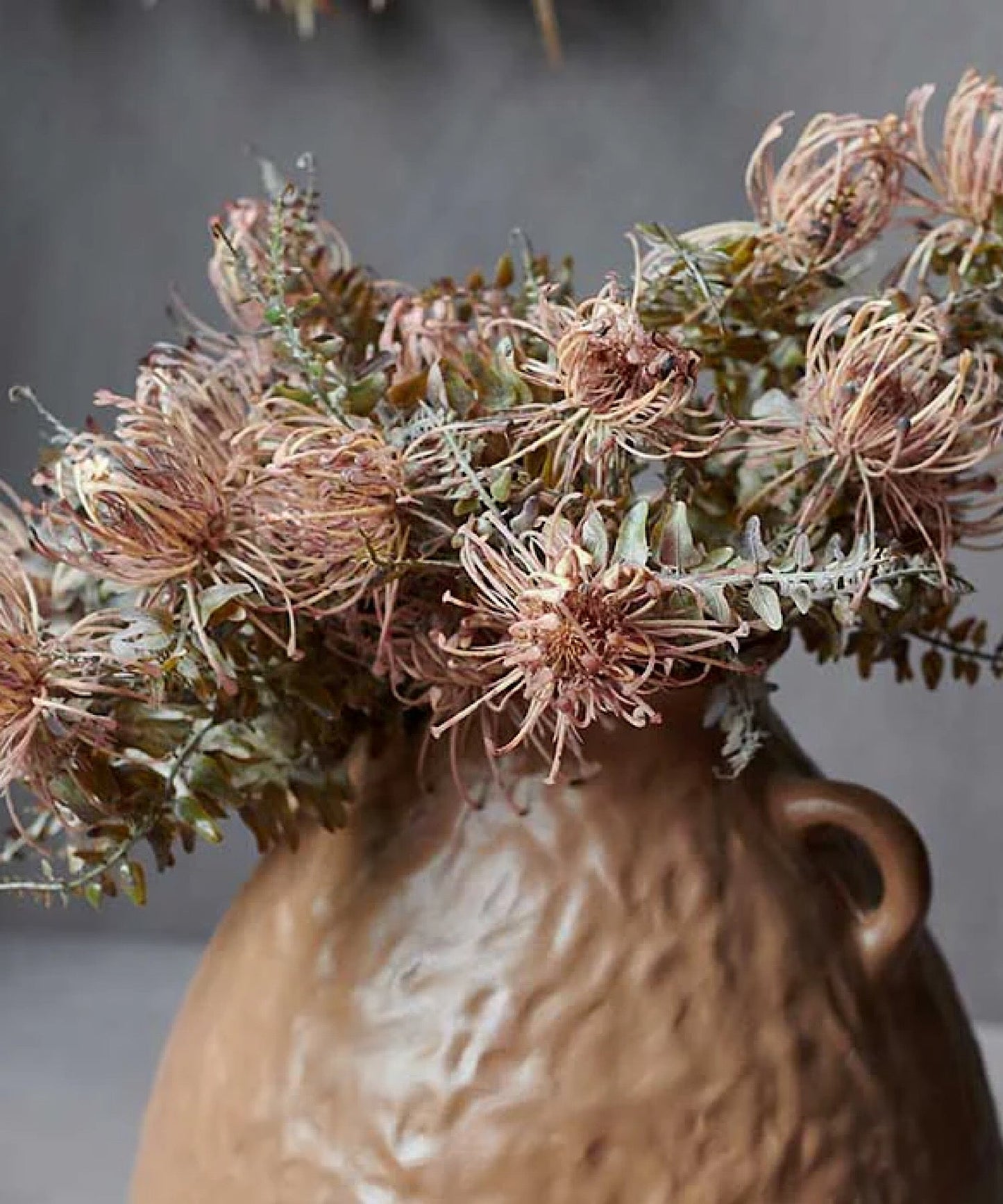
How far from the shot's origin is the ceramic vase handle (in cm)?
46

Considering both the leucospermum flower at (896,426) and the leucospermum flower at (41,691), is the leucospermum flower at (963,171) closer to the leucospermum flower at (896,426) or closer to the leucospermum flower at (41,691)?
the leucospermum flower at (896,426)

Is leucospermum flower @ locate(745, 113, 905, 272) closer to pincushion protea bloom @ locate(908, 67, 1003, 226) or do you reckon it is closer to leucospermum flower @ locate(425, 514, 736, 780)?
pincushion protea bloom @ locate(908, 67, 1003, 226)

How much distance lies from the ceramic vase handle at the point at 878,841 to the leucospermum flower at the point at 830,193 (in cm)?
14

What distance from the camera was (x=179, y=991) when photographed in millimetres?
1084

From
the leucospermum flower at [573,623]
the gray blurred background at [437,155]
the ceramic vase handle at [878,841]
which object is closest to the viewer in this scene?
the leucospermum flower at [573,623]

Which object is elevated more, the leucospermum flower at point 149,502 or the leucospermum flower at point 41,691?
the leucospermum flower at point 149,502

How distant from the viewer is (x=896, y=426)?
0.41 m

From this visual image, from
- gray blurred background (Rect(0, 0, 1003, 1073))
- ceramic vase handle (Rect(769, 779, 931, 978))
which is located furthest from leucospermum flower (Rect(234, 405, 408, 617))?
gray blurred background (Rect(0, 0, 1003, 1073))

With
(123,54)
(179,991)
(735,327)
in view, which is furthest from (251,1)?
(735,327)

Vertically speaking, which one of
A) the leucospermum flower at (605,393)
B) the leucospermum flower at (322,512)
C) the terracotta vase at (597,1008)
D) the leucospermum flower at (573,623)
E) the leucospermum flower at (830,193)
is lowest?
the terracotta vase at (597,1008)

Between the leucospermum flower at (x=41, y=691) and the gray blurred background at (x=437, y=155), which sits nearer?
the leucospermum flower at (x=41, y=691)

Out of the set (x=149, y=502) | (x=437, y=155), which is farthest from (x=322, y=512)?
(x=437, y=155)

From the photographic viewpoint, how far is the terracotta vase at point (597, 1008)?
0.44 meters

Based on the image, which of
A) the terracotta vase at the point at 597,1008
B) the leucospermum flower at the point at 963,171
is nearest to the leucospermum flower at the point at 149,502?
the terracotta vase at the point at 597,1008
